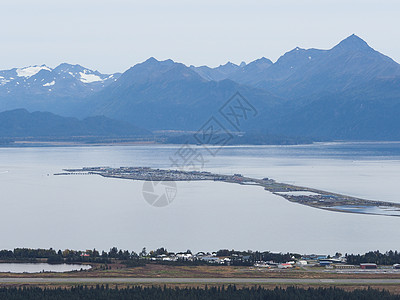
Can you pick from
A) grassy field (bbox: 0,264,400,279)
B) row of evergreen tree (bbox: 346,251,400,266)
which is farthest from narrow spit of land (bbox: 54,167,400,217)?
grassy field (bbox: 0,264,400,279)

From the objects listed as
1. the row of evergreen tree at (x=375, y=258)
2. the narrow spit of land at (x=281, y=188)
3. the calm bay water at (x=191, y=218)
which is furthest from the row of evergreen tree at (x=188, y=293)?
the narrow spit of land at (x=281, y=188)

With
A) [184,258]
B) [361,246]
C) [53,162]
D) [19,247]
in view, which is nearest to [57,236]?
[19,247]

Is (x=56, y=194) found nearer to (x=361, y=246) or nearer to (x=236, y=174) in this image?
(x=236, y=174)

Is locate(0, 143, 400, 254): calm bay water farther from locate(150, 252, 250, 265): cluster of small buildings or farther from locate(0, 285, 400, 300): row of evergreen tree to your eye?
locate(0, 285, 400, 300): row of evergreen tree

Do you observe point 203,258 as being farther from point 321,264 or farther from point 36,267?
point 36,267

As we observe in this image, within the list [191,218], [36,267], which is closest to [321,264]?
[36,267]

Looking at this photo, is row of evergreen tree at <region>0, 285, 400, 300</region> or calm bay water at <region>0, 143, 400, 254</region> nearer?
row of evergreen tree at <region>0, 285, 400, 300</region>
